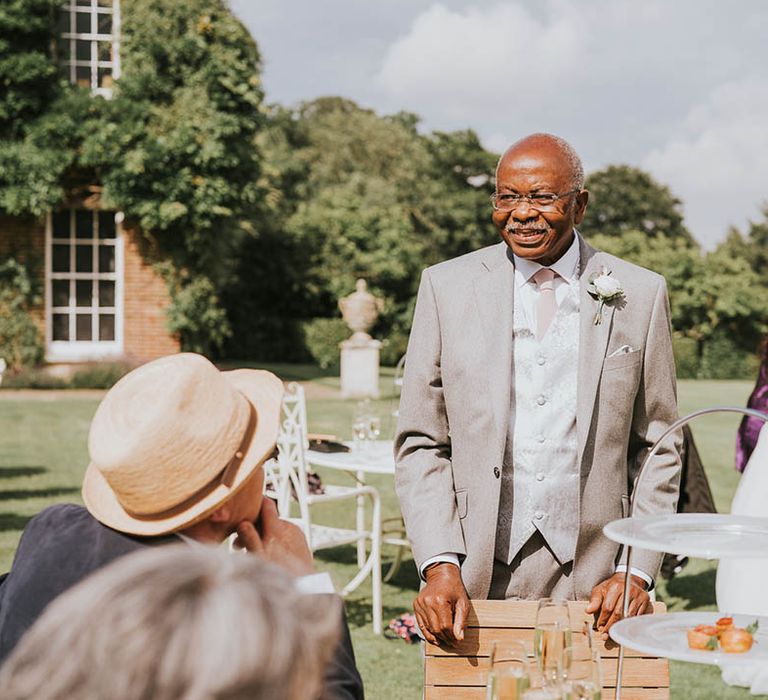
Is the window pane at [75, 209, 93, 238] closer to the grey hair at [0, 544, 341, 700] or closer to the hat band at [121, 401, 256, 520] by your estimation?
the hat band at [121, 401, 256, 520]

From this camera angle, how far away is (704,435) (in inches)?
671

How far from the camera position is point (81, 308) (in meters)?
20.2

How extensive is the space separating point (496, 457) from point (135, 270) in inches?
713

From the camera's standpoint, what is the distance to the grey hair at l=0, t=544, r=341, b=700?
3.62ft

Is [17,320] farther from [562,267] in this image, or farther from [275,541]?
[275,541]

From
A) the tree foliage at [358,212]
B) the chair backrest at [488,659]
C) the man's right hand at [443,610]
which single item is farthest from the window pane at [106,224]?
the chair backrest at [488,659]

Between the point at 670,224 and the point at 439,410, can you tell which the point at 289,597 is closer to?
the point at 439,410

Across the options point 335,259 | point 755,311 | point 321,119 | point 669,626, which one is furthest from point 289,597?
point 321,119

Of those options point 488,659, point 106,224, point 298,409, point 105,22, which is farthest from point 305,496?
point 105,22

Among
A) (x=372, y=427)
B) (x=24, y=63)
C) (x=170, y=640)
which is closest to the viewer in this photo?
(x=170, y=640)

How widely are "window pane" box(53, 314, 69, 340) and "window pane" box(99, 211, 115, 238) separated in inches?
63.1

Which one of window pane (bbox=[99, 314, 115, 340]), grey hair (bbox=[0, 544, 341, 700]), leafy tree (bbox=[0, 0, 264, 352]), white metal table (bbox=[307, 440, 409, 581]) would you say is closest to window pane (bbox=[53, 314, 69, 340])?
window pane (bbox=[99, 314, 115, 340])

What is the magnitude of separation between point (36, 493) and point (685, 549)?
29.5 feet

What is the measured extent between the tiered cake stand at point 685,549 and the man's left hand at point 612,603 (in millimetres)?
175
